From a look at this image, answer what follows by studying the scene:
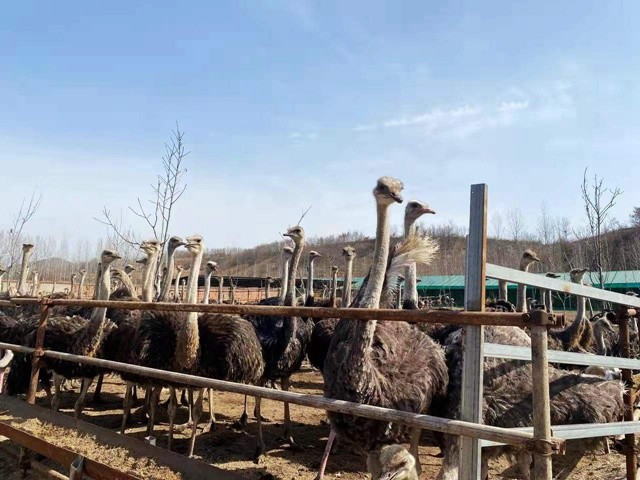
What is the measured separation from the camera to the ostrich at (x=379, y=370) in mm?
3293

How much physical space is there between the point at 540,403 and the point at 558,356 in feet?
2.76

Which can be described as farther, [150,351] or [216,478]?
[150,351]

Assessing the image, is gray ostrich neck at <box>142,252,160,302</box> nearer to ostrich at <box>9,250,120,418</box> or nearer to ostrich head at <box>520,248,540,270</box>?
ostrich at <box>9,250,120,418</box>

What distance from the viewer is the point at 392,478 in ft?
9.00

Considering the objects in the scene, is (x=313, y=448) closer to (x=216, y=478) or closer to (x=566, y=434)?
(x=216, y=478)

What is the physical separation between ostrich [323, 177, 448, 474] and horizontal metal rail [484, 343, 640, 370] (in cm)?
97

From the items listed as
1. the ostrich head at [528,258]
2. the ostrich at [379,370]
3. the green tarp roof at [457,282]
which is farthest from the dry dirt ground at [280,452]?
the green tarp roof at [457,282]

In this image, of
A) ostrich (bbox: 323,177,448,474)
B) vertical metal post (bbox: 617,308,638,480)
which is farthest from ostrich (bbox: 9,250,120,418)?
vertical metal post (bbox: 617,308,638,480)

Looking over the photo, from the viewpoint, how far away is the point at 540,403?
181cm

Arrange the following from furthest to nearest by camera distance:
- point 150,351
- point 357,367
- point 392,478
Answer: point 150,351
point 357,367
point 392,478

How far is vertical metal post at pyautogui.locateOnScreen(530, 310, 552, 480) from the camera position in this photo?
5.77 feet

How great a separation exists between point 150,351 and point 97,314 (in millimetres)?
763

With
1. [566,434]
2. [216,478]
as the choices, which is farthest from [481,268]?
[216,478]

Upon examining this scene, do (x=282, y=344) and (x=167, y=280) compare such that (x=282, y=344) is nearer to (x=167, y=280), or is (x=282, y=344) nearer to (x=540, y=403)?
(x=167, y=280)
